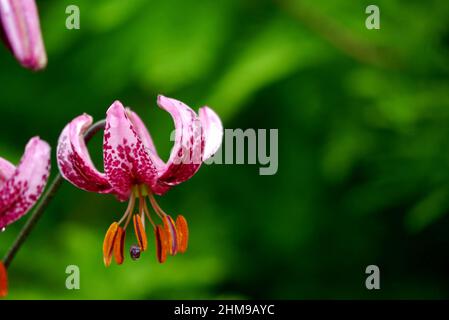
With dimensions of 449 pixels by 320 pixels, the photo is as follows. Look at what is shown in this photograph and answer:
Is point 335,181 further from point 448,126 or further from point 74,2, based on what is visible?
point 74,2

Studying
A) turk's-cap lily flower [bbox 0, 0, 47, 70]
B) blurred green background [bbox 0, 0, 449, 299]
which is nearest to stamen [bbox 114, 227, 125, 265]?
turk's-cap lily flower [bbox 0, 0, 47, 70]

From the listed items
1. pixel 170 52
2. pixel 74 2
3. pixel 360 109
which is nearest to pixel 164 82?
pixel 170 52

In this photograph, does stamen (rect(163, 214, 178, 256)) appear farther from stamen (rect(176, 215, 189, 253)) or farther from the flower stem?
the flower stem

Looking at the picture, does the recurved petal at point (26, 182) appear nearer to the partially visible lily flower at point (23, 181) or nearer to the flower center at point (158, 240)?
the partially visible lily flower at point (23, 181)

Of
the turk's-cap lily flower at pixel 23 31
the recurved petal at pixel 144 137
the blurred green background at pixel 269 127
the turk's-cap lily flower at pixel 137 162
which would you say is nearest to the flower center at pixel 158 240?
the turk's-cap lily flower at pixel 137 162

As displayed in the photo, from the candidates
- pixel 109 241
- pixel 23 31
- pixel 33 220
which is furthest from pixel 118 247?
pixel 23 31
